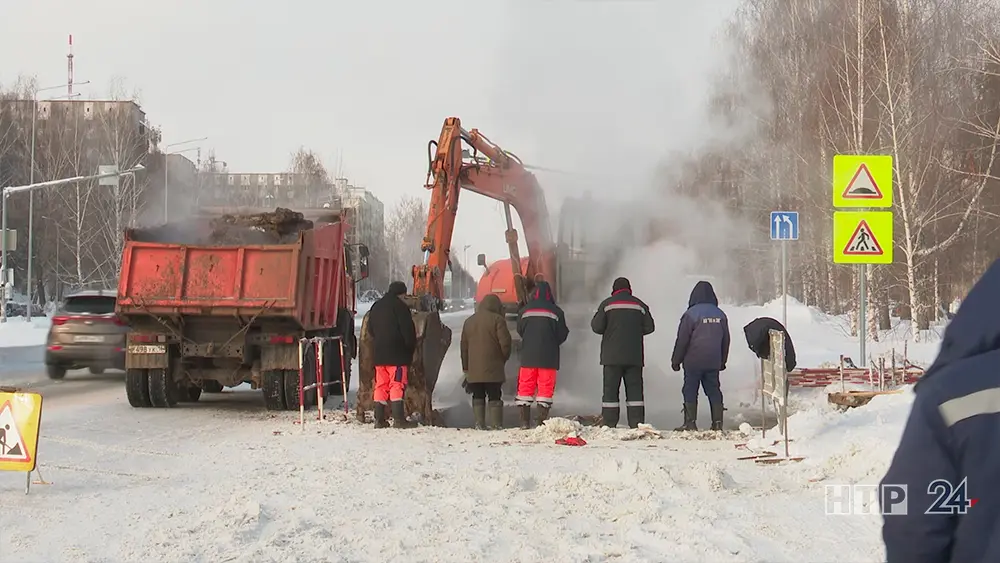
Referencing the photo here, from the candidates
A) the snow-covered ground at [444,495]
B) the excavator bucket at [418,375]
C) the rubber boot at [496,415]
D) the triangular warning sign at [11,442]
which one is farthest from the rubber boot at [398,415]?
the triangular warning sign at [11,442]

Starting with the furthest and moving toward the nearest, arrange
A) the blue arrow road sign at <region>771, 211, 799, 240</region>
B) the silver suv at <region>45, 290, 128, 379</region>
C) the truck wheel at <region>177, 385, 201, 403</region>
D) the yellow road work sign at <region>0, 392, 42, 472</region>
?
1. the silver suv at <region>45, 290, 128, 379</region>
2. the truck wheel at <region>177, 385, 201, 403</region>
3. the blue arrow road sign at <region>771, 211, 799, 240</region>
4. the yellow road work sign at <region>0, 392, 42, 472</region>

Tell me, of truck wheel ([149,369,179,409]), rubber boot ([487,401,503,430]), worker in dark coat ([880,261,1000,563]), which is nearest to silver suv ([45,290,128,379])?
truck wheel ([149,369,179,409])

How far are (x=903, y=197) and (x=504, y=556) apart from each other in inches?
882

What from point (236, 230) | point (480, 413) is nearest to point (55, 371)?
point (236, 230)

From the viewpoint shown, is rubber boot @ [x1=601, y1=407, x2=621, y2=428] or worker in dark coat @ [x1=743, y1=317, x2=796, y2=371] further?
rubber boot @ [x1=601, y1=407, x2=621, y2=428]

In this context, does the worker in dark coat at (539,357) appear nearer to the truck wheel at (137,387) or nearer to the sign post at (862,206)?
the sign post at (862,206)

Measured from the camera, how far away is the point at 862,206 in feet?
40.5

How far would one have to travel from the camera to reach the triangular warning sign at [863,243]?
12.5 m

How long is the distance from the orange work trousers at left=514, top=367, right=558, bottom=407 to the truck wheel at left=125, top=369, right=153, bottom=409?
564cm

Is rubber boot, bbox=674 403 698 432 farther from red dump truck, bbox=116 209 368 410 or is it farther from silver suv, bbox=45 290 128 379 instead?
silver suv, bbox=45 290 128 379

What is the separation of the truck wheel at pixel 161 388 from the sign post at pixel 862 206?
372 inches

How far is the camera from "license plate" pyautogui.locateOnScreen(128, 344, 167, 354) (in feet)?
42.5

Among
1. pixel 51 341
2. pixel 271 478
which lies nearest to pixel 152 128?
pixel 51 341

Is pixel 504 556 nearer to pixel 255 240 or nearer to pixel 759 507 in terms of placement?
pixel 759 507
